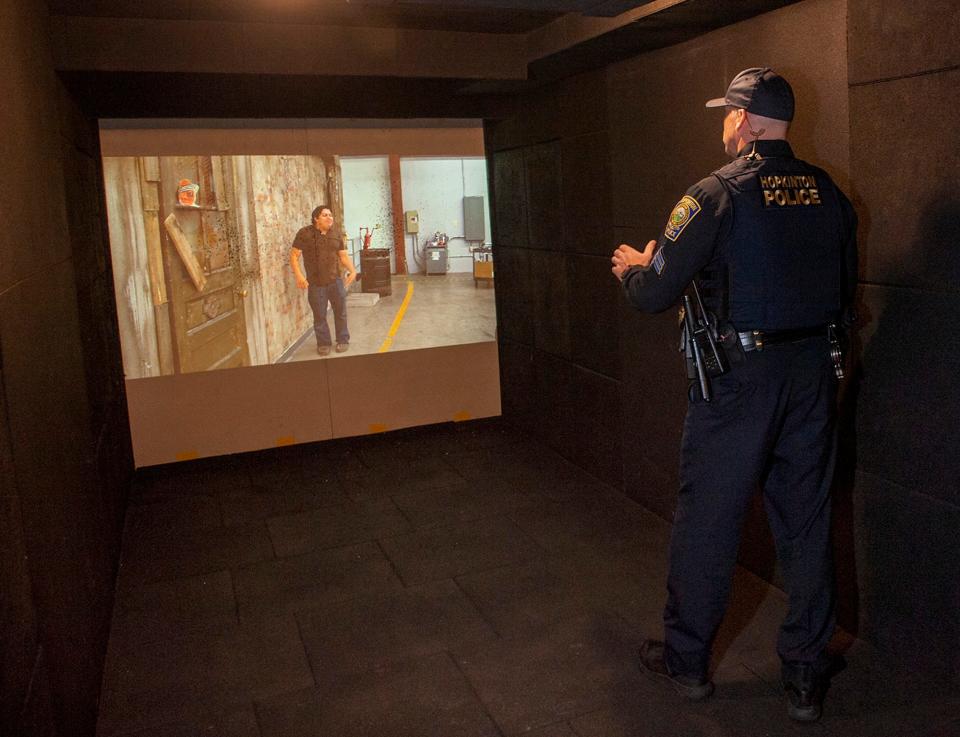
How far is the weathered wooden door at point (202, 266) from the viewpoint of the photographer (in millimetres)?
5172

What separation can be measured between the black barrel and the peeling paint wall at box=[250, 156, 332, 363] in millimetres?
424

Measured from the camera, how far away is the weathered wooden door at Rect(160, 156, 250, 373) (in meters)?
5.17

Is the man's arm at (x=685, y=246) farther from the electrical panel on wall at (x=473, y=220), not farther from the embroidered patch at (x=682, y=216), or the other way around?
the electrical panel on wall at (x=473, y=220)

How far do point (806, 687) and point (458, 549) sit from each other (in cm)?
175

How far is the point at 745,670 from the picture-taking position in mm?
2803

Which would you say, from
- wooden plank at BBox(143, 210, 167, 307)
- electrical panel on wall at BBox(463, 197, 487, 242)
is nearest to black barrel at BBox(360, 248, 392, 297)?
electrical panel on wall at BBox(463, 197, 487, 242)

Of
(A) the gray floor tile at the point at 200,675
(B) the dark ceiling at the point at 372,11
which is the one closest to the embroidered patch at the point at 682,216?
(B) the dark ceiling at the point at 372,11

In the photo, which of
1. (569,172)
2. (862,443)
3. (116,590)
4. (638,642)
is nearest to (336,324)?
(569,172)

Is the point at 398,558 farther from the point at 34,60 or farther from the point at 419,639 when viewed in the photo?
the point at 34,60

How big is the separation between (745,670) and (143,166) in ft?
14.2

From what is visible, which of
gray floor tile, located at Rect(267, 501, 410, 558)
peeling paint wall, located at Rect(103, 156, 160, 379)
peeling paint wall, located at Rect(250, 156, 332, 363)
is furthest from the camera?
peeling paint wall, located at Rect(250, 156, 332, 363)

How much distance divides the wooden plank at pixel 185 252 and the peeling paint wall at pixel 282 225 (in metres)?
0.40

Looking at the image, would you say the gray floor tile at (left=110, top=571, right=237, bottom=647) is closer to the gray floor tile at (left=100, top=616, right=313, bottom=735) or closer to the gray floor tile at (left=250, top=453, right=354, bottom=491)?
the gray floor tile at (left=100, top=616, right=313, bottom=735)

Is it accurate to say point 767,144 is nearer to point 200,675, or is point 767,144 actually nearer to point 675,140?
point 675,140
